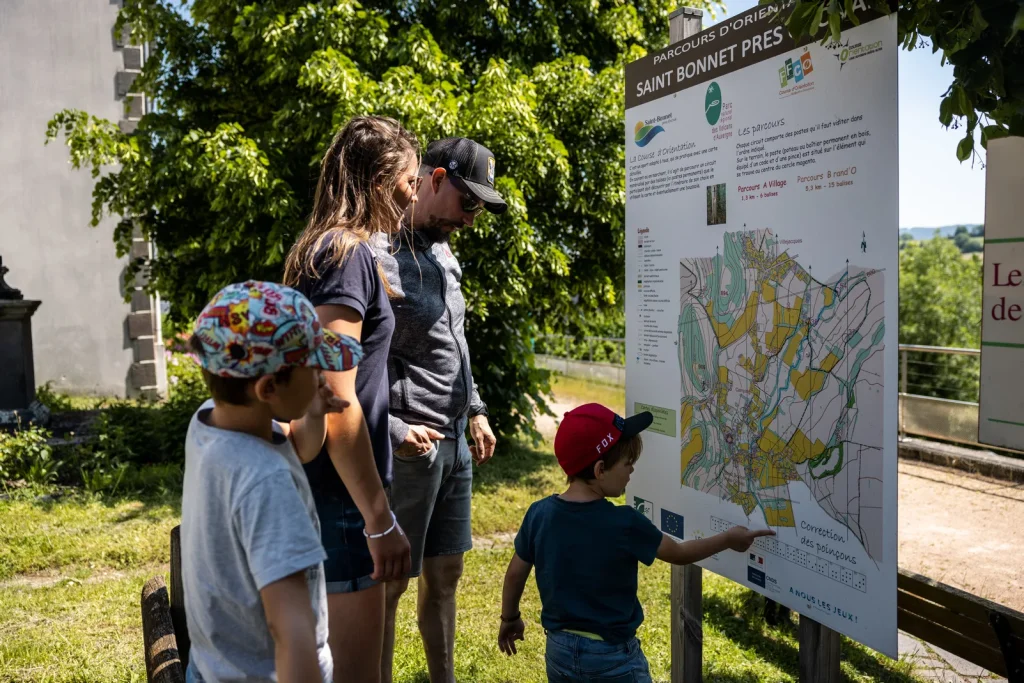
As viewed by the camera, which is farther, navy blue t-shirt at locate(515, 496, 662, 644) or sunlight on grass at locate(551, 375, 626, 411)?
sunlight on grass at locate(551, 375, 626, 411)

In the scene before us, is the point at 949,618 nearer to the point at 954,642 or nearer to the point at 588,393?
the point at 954,642

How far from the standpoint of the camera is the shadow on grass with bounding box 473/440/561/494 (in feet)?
26.2

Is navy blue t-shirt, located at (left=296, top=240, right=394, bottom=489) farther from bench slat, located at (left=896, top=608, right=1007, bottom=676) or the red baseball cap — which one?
bench slat, located at (left=896, top=608, right=1007, bottom=676)

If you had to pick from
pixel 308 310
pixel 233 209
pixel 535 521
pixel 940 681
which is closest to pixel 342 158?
pixel 308 310

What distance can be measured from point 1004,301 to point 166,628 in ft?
8.62

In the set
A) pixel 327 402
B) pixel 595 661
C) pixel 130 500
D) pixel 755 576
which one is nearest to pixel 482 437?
pixel 595 661

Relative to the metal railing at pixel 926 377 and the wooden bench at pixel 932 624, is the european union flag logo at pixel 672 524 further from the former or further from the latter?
the metal railing at pixel 926 377

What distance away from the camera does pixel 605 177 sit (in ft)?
28.0

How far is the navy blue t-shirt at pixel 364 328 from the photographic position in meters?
2.05

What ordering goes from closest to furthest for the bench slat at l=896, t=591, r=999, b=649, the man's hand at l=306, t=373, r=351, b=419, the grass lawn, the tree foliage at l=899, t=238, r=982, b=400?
1. the man's hand at l=306, t=373, r=351, b=419
2. the bench slat at l=896, t=591, r=999, b=649
3. the grass lawn
4. the tree foliage at l=899, t=238, r=982, b=400

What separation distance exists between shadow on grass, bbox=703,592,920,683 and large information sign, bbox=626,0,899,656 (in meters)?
1.57

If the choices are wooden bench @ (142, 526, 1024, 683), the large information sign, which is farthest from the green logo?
wooden bench @ (142, 526, 1024, 683)

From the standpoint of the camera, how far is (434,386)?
274cm

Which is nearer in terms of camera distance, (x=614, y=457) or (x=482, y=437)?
(x=614, y=457)
